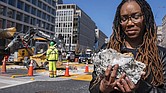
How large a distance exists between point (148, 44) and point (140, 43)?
0.08m

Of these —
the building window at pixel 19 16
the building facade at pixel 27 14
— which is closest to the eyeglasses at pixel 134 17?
the building facade at pixel 27 14

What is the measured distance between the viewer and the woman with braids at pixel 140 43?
4.45 ft

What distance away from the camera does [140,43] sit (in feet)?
5.00

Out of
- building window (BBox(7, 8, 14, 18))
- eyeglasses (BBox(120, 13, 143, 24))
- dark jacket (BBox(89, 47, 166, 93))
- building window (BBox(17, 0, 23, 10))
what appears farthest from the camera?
building window (BBox(17, 0, 23, 10))

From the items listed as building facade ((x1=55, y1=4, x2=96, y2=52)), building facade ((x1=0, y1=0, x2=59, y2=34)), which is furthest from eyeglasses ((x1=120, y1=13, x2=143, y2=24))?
building facade ((x1=55, y1=4, x2=96, y2=52))

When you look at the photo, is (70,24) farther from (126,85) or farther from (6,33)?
(126,85)

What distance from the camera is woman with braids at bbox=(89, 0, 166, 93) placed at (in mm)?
1358

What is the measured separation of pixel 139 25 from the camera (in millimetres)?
1478

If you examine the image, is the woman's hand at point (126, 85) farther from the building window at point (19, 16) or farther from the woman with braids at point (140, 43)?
the building window at point (19, 16)

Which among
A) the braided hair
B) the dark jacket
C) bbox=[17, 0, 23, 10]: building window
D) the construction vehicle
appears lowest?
the dark jacket

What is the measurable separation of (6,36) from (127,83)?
20055 millimetres

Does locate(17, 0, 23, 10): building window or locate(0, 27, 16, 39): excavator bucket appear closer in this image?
locate(0, 27, 16, 39): excavator bucket

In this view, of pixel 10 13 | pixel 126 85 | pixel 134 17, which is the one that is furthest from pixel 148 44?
pixel 10 13

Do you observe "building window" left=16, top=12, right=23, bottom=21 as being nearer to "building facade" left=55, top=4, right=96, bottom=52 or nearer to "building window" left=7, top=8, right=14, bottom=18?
"building window" left=7, top=8, right=14, bottom=18
